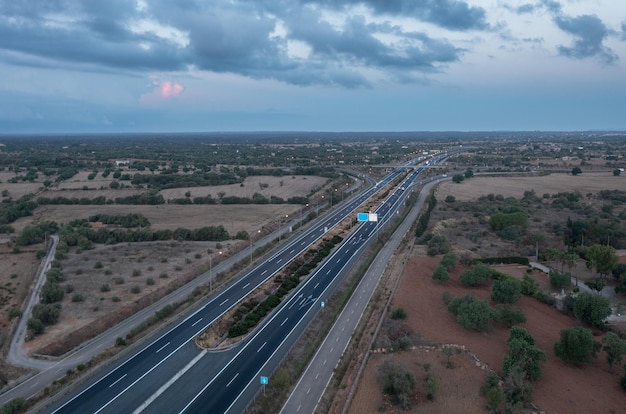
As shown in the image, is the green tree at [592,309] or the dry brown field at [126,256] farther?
the dry brown field at [126,256]

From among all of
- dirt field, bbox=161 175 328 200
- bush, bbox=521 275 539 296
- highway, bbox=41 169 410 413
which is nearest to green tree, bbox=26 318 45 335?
highway, bbox=41 169 410 413

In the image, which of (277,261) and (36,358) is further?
(277,261)

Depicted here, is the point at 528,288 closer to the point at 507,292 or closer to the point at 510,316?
the point at 507,292

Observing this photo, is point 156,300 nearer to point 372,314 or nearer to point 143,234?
point 372,314

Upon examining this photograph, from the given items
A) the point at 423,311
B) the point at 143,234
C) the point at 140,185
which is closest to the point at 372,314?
the point at 423,311

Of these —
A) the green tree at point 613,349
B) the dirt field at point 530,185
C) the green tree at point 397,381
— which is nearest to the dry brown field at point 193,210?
the dirt field at point 530,185

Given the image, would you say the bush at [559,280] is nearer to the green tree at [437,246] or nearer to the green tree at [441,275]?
the green tree at [441,275]

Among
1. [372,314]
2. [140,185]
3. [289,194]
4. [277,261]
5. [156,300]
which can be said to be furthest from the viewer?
[140,185]

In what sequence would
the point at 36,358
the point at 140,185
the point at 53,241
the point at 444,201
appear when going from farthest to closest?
the point at 140,185 → the point at 444,201 → the point at 53,241 → the point at 36,358
